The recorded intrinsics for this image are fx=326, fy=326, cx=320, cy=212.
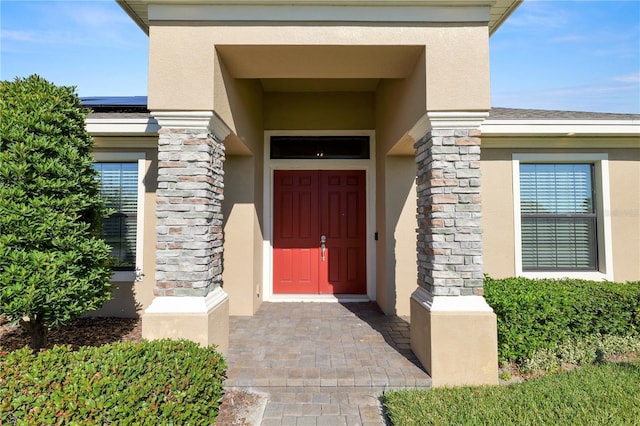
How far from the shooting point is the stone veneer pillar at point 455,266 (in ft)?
9.78

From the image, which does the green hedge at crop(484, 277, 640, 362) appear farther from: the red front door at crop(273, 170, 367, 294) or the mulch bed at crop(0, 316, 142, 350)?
the mulch bed at crop(0, 316, 142, 350)

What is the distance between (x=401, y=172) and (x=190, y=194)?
307cm

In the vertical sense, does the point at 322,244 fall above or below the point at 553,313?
above

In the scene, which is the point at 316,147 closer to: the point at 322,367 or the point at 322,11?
the point at 322,11

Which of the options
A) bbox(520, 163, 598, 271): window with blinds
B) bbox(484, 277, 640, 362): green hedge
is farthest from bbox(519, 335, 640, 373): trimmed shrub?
bbox(520, 163, 598, 271): window with blinds

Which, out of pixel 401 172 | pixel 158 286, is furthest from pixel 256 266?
pixel 401 172

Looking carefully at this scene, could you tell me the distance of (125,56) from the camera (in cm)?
527

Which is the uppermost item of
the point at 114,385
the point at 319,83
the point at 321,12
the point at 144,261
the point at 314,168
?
the point at 319,83

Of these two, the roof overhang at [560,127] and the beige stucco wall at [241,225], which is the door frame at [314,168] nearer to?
the beige stucco wall at [241,225]

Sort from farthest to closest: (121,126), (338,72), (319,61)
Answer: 1. (121,126)
2. (338,72)
3. (319,61)

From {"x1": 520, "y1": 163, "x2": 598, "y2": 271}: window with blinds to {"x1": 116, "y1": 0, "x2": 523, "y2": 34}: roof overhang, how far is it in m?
3.07

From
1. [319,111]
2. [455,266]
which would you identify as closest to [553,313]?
[455,266]

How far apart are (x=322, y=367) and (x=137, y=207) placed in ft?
11.9

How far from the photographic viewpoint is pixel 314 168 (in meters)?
5.61
